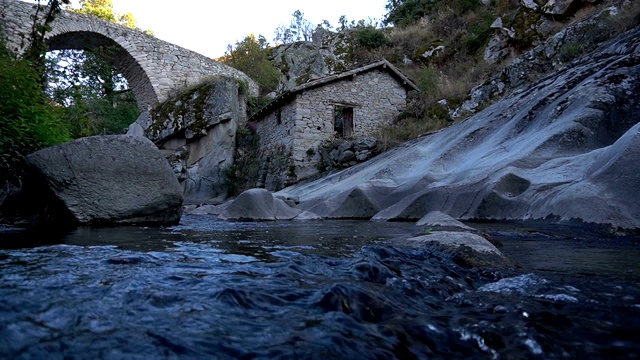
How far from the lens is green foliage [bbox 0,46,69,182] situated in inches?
198

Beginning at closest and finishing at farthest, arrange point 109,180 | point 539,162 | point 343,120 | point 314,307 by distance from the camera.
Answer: point 314,307 < point 109,180 < point 539,162 < point 343,120

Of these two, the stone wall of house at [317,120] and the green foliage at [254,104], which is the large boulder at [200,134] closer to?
the green foliage at [254,104]

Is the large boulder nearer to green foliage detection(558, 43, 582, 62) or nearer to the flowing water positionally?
green foliage detection(558, 43, 582, 62)

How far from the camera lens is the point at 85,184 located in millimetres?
5559

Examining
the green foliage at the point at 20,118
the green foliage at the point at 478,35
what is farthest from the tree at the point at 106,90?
the green foliage at the point at 478,35

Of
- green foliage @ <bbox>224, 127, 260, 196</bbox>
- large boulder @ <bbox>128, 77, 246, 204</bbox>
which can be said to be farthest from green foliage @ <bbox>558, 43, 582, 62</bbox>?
large boulder @ <bbox>128, 77, 246, 204</bbox>

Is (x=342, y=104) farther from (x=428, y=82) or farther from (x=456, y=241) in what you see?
(x=456, y=241)

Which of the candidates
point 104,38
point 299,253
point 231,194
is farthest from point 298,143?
point 299,253

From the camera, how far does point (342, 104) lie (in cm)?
1705

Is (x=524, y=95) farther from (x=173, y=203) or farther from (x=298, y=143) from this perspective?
(x=298, y=143)

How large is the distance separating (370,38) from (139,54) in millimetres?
13325

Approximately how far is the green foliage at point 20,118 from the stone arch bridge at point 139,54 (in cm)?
1237

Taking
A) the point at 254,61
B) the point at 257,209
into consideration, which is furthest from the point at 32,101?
the point at 254,61

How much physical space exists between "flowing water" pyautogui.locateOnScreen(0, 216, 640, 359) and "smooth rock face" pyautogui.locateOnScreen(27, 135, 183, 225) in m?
2.89
